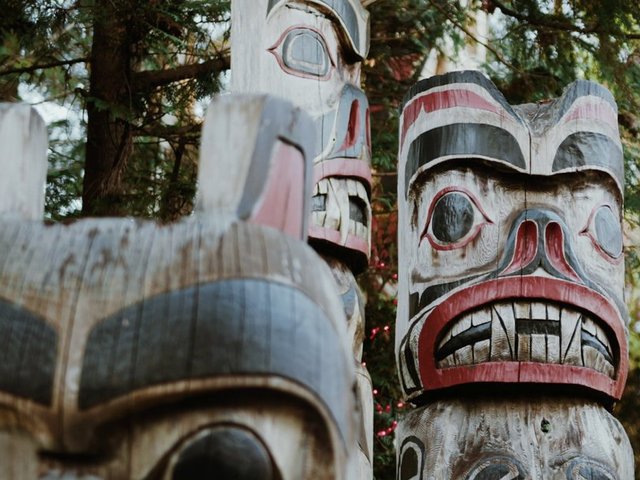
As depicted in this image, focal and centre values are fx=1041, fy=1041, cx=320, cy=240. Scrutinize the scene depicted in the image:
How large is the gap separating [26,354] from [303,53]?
4132 mm

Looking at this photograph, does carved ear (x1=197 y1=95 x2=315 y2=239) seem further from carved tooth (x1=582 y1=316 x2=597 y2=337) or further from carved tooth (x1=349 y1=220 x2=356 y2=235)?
carved tooth (x1=349 y1=220 x2=356 y2=235)

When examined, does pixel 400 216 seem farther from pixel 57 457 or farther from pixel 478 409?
pixel 57 457

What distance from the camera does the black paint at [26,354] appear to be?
5.19 feet

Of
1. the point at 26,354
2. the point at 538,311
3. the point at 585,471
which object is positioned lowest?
the point at 26,354

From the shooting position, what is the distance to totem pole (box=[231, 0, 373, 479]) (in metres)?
5.28

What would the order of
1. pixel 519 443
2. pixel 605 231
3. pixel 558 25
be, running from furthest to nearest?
pixel 558 25 → pixel 605 231 → pixel 519 443

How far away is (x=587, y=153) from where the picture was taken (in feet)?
15.3

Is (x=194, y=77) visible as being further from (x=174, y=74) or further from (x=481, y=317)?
(x=481, y=317)

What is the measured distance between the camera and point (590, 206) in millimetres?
4605

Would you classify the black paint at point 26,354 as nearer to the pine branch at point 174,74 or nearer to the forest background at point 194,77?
the forest background at point 194,77

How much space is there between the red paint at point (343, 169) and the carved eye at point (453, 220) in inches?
30.4

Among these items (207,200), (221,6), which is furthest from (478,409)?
(221,6)

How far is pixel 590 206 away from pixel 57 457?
3.44m

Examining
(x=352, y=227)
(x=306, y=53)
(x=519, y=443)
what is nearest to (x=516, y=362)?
(x=519, y=443)
